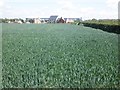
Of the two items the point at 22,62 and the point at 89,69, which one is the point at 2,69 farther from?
the point at 89,69

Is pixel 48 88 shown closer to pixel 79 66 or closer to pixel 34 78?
pixel 34 78

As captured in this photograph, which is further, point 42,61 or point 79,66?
point 42,61

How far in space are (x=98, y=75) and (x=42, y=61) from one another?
167 inches

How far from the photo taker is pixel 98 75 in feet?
41.3

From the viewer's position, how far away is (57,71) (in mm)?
13289

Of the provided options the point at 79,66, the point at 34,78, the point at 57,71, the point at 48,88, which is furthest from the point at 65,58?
the point at 48,88

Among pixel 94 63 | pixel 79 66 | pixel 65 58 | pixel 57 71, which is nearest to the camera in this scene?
pixel 57 71

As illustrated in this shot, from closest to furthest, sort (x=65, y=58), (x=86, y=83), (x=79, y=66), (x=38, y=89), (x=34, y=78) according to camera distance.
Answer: (x=38, y=89) → (x=86, y=83) → (x=34, y=78) → (x=79, y=66) → (x=65, y=58)

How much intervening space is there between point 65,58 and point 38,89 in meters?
7.24

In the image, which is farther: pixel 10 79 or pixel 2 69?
pixel 2 69

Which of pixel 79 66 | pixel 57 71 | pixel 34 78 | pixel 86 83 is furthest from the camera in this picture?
pixel 79 66

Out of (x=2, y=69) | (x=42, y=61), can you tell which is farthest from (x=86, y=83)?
(x=42, y=61)

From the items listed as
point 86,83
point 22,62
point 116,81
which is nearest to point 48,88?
point 86,83

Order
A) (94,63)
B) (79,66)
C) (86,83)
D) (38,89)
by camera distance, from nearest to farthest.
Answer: (38,89), (86,83), (79,66), (94,63)
